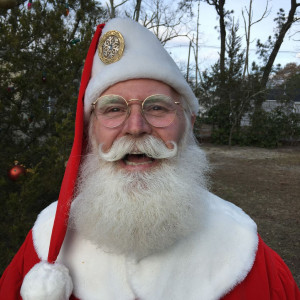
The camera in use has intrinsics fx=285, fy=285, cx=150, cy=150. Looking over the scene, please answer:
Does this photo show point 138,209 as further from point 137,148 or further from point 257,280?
point 257,280

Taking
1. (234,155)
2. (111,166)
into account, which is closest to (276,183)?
(234,155)

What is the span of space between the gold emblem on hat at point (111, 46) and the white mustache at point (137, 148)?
1.56 feet

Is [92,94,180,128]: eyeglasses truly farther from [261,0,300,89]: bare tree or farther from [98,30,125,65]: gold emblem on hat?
[261,0,300,89]: bare tree

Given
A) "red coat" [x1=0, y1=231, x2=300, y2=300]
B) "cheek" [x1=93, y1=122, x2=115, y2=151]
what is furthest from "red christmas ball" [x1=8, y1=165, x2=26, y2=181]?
"cheek" [x1=93, y1=122, x2=115, y2=151]

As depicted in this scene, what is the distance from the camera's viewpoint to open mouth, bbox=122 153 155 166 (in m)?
1.47

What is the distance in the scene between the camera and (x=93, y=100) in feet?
5.27

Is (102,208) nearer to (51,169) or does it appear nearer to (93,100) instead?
(93,100)

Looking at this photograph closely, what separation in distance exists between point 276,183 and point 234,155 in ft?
14.3

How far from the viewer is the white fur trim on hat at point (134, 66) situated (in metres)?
1.50

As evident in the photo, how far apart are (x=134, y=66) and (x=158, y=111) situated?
269 mm

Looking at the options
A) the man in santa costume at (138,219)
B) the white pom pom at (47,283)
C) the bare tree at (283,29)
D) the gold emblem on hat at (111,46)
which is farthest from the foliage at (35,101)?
the bare tree at (283,29)

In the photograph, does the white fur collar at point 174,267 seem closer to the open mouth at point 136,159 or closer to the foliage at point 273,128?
the open mouth at point 136,159

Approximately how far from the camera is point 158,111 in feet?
4.91

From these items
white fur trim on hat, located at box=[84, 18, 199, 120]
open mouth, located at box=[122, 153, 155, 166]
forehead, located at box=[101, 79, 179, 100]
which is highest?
white fur trim on hat, located at box=[84, 18, 199, 120]
